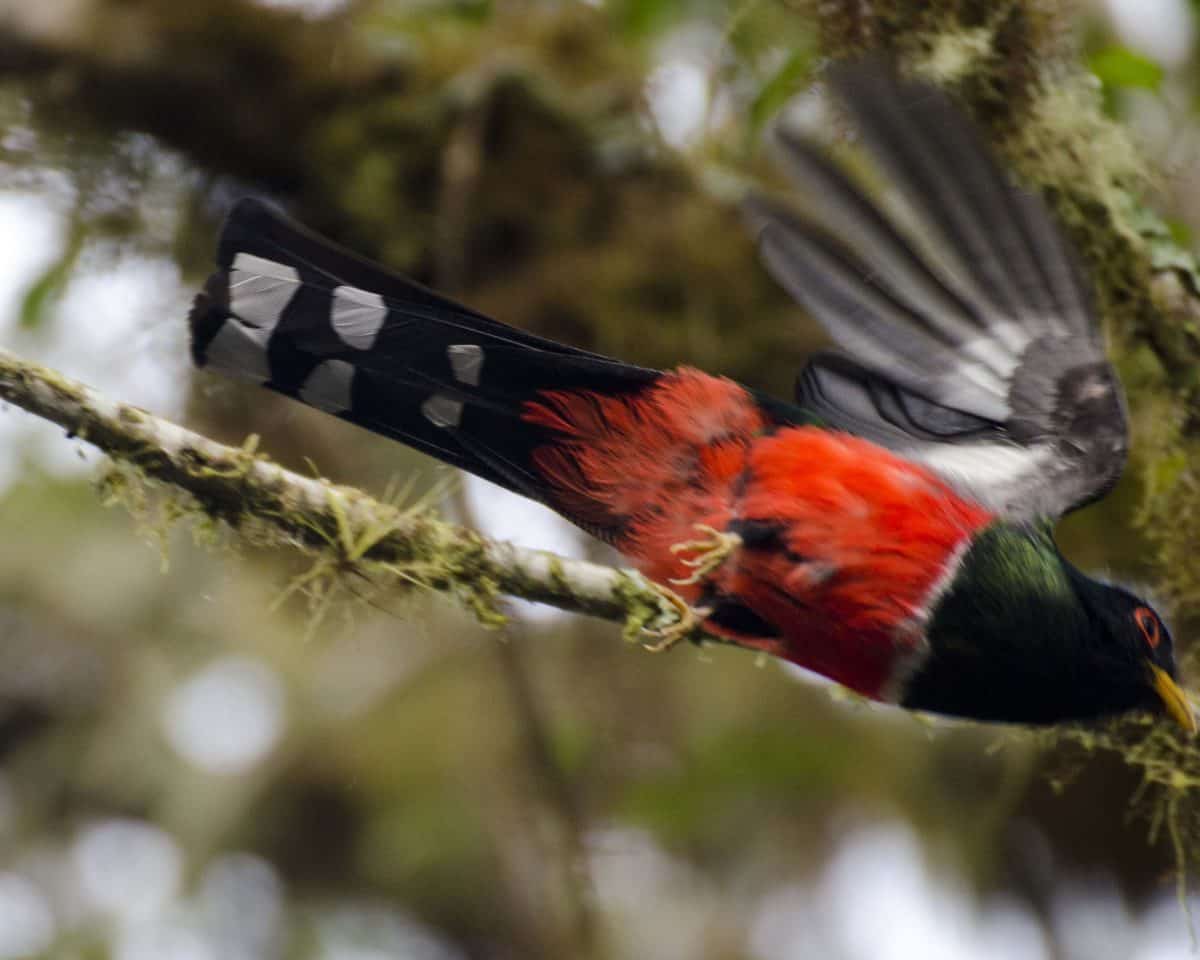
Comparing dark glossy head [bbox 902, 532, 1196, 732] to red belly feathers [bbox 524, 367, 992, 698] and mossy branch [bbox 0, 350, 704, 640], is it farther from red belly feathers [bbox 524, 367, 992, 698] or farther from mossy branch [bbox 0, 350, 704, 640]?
mossy branch [bbox 0, 350, 704, 640]

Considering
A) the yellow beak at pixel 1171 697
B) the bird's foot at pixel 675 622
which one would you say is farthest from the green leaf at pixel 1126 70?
the bird's foot at pixel 675 622

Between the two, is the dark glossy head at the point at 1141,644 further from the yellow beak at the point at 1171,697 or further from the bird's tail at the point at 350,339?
the bird's tail at the point at 350,339

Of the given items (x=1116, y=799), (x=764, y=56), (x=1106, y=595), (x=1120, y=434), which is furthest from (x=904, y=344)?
(x=1116, y=799)

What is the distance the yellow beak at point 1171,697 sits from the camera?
228cm

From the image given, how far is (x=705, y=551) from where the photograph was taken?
2.24m

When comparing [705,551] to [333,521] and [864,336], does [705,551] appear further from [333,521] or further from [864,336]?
[333,521]

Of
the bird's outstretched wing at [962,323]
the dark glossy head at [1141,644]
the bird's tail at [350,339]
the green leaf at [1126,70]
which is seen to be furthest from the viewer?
the green leaf at [1126,70]

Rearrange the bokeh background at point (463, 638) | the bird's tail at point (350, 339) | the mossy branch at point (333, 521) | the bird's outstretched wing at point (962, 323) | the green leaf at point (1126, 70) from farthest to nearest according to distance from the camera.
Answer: the bokeh background at point (463, 638)
the green leaf at point (1126, 70)
the bird's outstretched wing at point (962, 323)
the bird's tail at point (350, 339)
the mossy branch at point (333, 521)

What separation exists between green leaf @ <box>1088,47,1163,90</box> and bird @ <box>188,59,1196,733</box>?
58 cm

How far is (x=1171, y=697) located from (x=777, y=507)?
0.74 meters

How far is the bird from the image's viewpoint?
2160 millimetres

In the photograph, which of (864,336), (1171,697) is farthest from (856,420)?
(1171,697)

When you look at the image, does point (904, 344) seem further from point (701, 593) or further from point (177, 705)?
point (177, 705)

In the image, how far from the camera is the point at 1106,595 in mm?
2338
